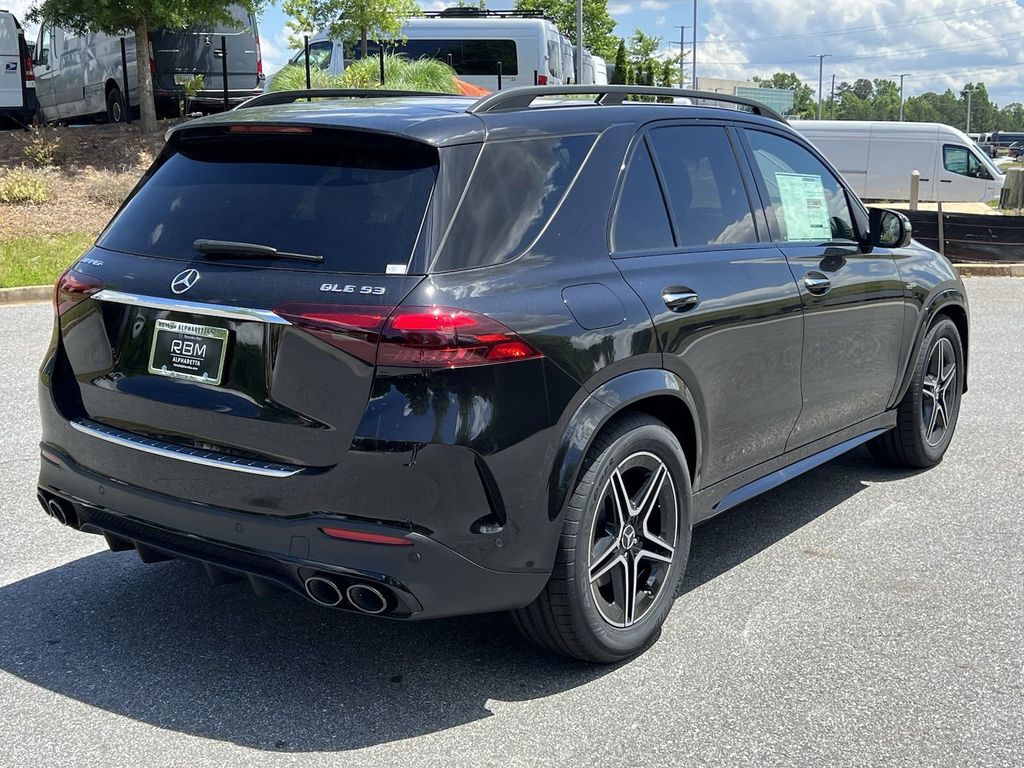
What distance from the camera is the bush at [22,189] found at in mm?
16047

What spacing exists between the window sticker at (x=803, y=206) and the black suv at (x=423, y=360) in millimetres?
609

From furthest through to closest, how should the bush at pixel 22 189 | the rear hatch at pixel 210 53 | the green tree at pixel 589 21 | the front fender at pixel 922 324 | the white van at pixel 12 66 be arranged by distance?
the green tree at pixel 589 21 → the white van at pixel 12 66 → the rear hatch at pixel 210 53 → the bush at pixel 22 189 → the front fender at pixel 922 324

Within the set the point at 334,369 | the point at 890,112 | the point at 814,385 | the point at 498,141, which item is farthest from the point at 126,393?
the point at 890,112

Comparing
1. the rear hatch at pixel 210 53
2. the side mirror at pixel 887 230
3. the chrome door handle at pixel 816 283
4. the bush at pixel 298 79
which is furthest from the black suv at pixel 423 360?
the bush at pixel 298 79

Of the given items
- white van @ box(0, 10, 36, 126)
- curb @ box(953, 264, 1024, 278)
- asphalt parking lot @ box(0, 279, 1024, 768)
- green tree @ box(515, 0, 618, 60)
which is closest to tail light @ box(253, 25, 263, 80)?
white van @ box(0, 10, 36, 126)

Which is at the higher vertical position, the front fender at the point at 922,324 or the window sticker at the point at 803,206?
the window sticker at the point at 803,206

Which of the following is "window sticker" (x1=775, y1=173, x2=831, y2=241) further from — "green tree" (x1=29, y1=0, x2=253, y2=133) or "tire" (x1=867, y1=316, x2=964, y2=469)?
"green tree" (x1=29, y1=0, x2=253, y2=133)

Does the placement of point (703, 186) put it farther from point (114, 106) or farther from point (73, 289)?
point (114, 106)

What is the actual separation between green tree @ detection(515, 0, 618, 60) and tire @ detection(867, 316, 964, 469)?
47.9 metres

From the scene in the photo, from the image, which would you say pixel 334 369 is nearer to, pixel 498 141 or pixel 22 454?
pixel 498 141

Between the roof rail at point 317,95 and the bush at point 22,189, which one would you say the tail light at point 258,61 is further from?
the roof rail at point 317,95

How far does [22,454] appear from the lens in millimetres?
6188

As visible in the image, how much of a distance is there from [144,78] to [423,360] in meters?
17.3

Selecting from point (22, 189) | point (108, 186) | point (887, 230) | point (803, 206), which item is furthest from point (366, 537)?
point (108, 186)
